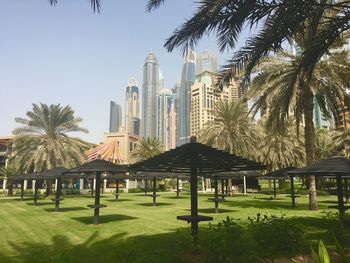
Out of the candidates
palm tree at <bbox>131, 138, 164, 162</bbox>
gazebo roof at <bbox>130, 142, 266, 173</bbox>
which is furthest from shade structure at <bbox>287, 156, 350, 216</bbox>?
palm tree at <bbox>131, 138, 164, 162</bbox>

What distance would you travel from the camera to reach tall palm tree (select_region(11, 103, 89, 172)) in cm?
3528

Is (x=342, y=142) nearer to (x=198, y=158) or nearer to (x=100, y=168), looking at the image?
(x=100, y=168)

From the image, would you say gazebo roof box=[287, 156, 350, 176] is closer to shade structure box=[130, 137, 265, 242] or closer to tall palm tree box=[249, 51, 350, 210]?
shade structure box=[130, 137, 265, 242]

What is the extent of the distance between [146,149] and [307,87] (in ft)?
123

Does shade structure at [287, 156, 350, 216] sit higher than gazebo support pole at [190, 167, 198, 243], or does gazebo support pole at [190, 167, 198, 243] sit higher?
shade structure at [287, 156, 350, 216]

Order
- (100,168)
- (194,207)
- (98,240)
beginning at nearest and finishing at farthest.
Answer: (194,207) → (98,240) → (100,168)

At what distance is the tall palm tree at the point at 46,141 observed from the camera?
35.3 meters

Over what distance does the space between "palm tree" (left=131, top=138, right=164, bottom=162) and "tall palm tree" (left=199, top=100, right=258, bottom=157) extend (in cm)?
1685

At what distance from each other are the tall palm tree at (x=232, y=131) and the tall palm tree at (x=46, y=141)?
14346 mm

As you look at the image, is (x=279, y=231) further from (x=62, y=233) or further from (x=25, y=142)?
(x=25, y=142)

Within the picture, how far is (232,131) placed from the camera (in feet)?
125

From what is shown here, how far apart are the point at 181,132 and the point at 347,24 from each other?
586 feet

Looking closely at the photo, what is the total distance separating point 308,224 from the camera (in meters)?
13.2

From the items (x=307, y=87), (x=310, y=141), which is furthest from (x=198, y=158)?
(x=310, y=141)
